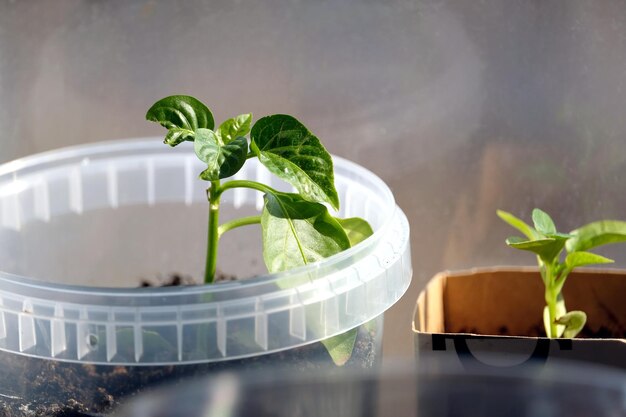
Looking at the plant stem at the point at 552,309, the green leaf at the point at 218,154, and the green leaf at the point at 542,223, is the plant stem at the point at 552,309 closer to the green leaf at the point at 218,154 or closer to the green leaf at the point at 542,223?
the green leaf at the point at 542,223

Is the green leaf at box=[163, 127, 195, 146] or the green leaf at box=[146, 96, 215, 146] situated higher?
the green leaf at box=[146, 96, 215, 146]

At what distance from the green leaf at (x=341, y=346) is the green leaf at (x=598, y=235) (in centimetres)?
24

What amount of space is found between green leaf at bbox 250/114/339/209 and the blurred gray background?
0.33 metres

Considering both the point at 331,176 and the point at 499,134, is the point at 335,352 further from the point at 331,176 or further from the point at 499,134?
the point at 499,134

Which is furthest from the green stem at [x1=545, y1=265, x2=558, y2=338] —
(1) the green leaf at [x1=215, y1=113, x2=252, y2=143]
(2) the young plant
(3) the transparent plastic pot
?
(1) the green leaf at [x1=215, y1=113, x2=252, y2=143]

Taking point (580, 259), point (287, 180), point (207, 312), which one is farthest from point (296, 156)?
point (580, 259)

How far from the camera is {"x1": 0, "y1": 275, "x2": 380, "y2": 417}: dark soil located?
553mm

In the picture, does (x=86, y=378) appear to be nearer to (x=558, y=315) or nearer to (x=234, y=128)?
(x=234, y=128)

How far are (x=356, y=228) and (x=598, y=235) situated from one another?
0.72 feet

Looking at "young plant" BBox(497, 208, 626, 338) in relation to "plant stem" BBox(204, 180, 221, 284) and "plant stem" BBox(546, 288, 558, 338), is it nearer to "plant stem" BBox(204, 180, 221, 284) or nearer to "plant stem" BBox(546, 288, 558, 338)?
"plant stem" BBox(546, 288, 558, 338)

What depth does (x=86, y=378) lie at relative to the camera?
56 cm

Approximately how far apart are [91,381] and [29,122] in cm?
Result: 44

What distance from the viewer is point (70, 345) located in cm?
53

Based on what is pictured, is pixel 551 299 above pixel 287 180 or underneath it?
underneath
